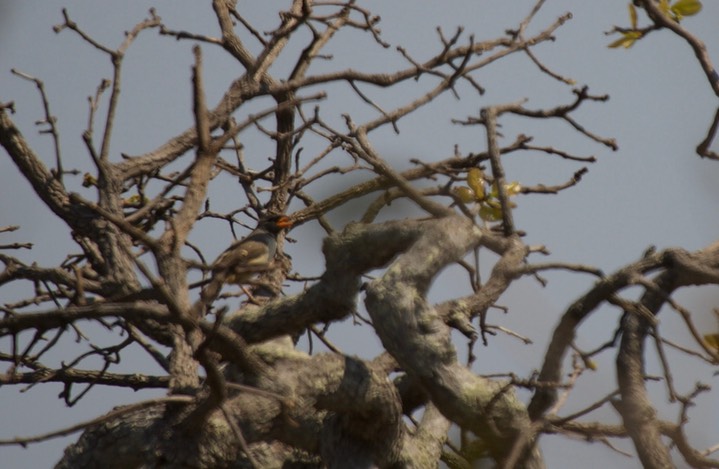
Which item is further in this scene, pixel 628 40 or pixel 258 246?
pixel 258 246

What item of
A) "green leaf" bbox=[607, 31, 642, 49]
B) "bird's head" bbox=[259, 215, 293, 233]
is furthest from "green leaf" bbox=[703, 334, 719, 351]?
"bird's head" bbox=[259, 215, 293, 233]

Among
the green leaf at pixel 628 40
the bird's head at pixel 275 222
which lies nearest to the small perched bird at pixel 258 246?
Result: the bird's head at pixel 275 222

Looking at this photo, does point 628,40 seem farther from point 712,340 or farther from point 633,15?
point 712,340

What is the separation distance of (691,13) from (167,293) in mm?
2652

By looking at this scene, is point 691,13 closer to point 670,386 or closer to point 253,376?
point 670,386

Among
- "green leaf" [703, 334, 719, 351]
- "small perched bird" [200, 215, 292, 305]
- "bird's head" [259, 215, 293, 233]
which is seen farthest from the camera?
"bird's head" [259, 215, 293, 233]

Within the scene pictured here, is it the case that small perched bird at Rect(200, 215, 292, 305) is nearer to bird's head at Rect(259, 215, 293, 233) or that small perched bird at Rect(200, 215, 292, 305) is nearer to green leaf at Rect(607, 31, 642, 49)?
bird's head at Rect(259, 215, 293, 233)

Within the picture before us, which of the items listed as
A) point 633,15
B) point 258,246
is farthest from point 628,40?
point 258,246

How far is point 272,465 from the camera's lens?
413cm

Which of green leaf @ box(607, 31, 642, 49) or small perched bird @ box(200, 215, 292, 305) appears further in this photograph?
small perched bird @ box(200, 215, 292, 305)

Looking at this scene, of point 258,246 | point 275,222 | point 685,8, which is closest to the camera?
point 685,8

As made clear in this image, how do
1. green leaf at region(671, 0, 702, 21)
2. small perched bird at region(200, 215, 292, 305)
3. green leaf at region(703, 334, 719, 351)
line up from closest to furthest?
green leaf at region(703, 334, 719, 351) < green leaf at region(671, 0, 702, 21) < small perched bird at region(200, 215, 292, 305)

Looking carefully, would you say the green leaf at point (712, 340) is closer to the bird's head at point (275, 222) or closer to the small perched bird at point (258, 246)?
the small perched bird at point (258, 246)

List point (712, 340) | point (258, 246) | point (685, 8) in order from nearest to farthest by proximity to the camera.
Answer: point (712, 340) → point (685, 8) → point (258, 246)
